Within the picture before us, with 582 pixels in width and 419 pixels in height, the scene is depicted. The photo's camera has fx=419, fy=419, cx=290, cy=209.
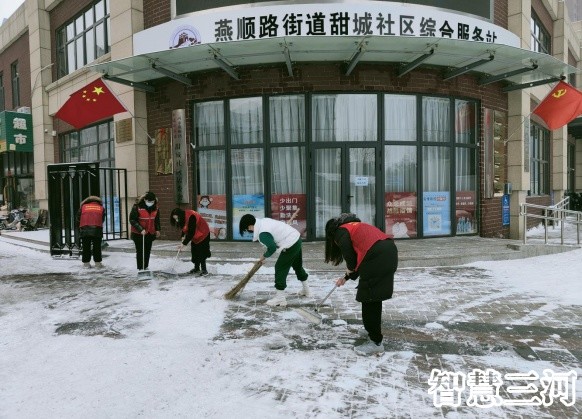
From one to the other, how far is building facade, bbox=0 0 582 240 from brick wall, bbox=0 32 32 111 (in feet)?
31.0

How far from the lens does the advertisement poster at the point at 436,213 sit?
33.7ft

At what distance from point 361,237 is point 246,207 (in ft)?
20.5

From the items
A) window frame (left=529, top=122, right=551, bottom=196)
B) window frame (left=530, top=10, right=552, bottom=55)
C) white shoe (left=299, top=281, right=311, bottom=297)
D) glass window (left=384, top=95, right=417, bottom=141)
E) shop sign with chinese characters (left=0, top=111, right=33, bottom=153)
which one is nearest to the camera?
white shoe (left=299, top=281, right=311, bottom=297)

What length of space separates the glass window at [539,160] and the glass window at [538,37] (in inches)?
104

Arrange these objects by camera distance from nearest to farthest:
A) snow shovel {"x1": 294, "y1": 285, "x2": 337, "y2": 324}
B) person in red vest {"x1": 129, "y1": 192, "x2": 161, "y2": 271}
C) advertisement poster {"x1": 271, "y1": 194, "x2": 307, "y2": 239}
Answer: snow shovel {"x1": 294, "y1": 285, "x2": 337, "y2": 324}
person in red vest {"x1": 129, "y1": 192, "x2": 161, "y2": 271}
advertisement poster {"x1": 271, "y1": 194, "x2": 307, "y2": 239}

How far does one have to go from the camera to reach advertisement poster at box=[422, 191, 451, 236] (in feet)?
33.7

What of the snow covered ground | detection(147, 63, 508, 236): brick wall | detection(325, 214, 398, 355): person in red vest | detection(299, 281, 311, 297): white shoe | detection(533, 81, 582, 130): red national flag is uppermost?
detection(147, 63, 508, 236): brick wall

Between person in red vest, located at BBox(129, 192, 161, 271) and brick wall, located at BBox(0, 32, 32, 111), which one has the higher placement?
brick wall, located at BBox(0, 32, 32, 111)

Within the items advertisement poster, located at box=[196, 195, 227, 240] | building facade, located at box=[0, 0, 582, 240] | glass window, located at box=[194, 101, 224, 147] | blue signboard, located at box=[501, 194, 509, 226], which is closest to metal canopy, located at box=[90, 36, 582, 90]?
building facade, located at box=[0, 0, 582, 240]

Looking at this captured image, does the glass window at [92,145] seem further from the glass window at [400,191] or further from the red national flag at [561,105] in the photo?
the red national flag at [561,105]

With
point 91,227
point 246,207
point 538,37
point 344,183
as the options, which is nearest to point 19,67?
point 91,227

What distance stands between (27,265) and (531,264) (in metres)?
10.9

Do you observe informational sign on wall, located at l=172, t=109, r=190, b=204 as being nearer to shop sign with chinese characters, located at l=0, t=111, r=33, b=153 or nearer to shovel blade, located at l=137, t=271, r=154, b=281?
shovel blade, located at l=137, t=271, r=154, b=281

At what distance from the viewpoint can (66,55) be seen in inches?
611
